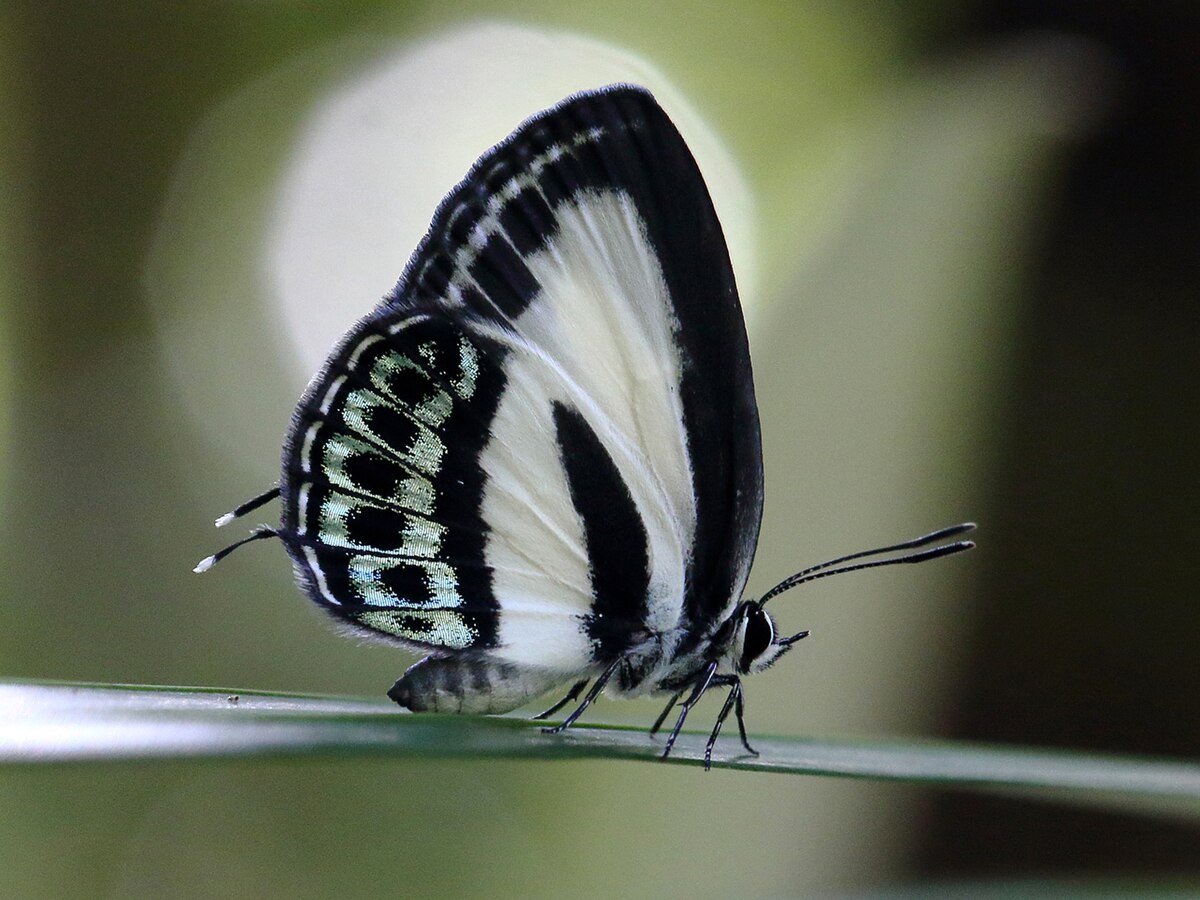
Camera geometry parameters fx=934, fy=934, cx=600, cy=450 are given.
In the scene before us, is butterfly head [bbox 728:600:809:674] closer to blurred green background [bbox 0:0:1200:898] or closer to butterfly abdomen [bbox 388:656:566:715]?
butterfly abdomen [bbox 388:656:566:715]

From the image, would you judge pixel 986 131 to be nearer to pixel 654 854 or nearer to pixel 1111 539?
pixel 1111 539

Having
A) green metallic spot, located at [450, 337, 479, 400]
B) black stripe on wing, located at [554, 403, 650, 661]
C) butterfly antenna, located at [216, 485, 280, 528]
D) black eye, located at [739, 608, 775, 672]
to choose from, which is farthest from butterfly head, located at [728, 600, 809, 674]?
butterfly antenna, located at [216, 485, 280, 528]

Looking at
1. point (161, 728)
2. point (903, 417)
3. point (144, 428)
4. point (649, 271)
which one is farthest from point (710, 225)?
point (144, 428)

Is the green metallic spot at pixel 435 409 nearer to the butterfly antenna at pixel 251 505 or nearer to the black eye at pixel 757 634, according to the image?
the butterfly antenna at pixel 251 505

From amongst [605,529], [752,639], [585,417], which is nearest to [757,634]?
[752,639]

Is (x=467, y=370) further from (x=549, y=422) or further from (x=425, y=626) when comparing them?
(x=425, y=626)

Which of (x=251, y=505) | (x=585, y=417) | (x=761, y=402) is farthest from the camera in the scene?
(x=761, y=402)
